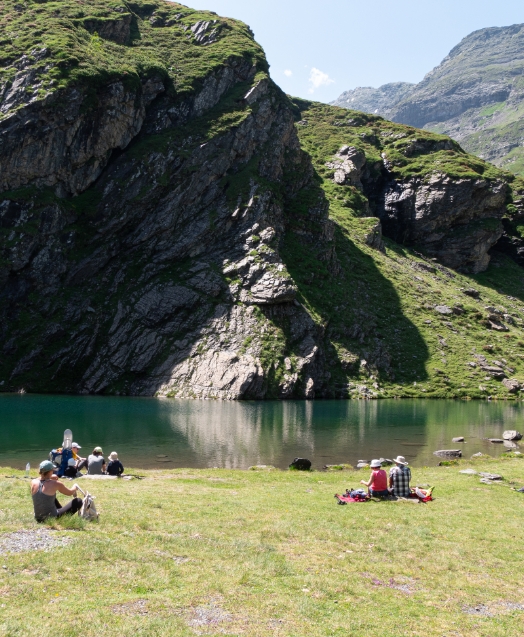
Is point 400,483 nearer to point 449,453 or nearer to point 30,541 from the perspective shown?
point 30,541

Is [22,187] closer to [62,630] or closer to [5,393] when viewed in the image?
[5,393]

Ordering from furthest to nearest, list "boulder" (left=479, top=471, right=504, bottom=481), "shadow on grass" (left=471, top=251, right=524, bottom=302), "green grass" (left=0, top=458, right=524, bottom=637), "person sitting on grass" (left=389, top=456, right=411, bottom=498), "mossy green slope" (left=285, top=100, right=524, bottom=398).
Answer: "shadow on grass" (left=471, top=251, right=524, bottom=302) → "mossy green slope" (left=285, top=100, right=524, bottom=398) → "boulder" (left=479, top=471, right=504, bottom=481) → "person sitting on grass" (left=389, top=456, right=411, bottom=498) → "green grass" (left=0, top=458, right=524, bottom=637)

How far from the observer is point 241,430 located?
1941 inches

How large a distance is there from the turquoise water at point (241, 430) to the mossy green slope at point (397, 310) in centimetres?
1818

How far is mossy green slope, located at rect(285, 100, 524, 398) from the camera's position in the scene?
309 feet

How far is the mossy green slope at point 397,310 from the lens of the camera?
309 ft

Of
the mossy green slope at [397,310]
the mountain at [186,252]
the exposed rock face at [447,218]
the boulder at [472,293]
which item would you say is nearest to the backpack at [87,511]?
the mountain at [186,252]

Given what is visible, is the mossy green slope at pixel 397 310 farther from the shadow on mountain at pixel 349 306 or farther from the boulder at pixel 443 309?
the boulder at pixel 443 309

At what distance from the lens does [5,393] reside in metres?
82.6

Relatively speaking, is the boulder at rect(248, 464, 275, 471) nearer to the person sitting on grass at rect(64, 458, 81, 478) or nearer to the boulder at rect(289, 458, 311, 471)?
the boulder at rect(289, 458, 311, 471)

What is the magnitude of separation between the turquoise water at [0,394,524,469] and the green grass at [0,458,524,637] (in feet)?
53.0

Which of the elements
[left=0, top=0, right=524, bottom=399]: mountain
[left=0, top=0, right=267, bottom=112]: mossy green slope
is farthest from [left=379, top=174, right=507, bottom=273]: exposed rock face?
[left=0, top=0, right=267, bottom=112]: mossy green slope

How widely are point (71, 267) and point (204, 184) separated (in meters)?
30.4

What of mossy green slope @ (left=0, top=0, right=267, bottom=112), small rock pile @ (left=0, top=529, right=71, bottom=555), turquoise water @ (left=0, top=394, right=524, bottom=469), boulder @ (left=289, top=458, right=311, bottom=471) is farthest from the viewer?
mossy green slope @ (left=0, top=0, right=267, bottom=112)
